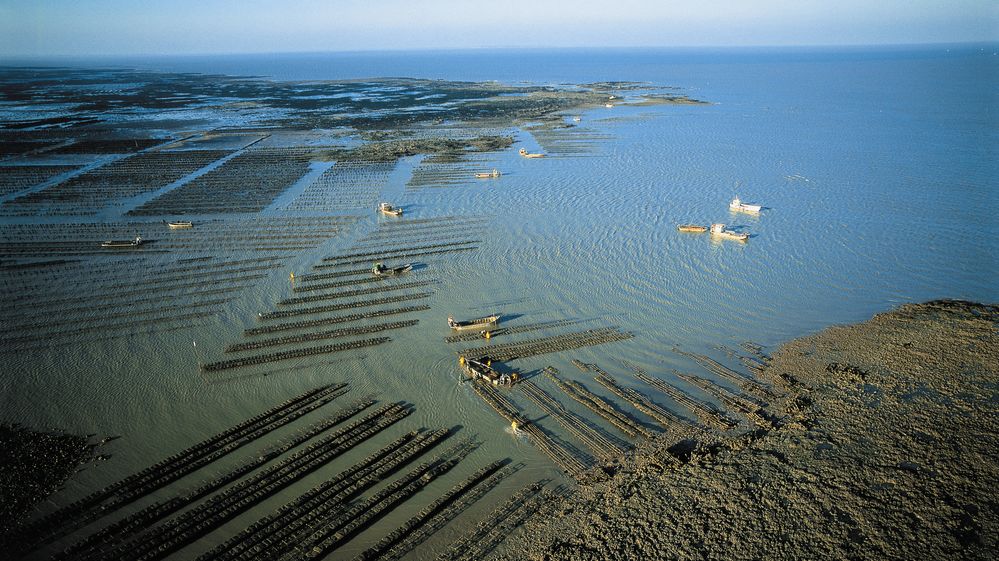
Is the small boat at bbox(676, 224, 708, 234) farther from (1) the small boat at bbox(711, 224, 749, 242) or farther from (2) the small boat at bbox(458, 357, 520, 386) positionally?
(2) the small boat at bbox(458, 357, 520, 386)

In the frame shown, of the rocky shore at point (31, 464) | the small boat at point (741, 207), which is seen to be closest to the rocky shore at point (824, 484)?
the rocky shore at point (31, 464)

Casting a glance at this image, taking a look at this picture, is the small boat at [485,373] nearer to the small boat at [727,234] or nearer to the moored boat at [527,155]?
the small boat at [727,234]

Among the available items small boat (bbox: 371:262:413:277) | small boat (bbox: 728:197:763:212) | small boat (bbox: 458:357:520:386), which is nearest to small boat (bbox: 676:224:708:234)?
small boat (bbox: 728:197:763:212)

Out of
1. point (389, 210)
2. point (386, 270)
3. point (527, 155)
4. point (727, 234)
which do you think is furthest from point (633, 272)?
point (527, 155)

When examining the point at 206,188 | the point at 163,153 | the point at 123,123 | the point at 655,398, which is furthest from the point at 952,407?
the point at 123,123

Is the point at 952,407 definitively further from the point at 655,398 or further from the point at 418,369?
the point at 418,369

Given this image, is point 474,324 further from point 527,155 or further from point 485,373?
point 527,155
